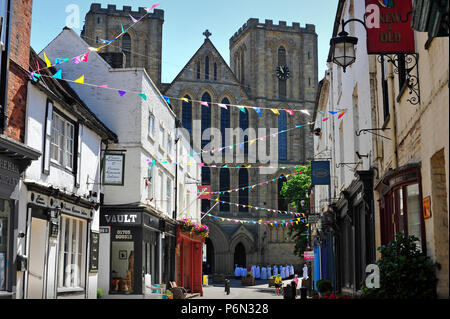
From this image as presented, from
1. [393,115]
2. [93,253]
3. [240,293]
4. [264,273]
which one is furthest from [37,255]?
[264,273]

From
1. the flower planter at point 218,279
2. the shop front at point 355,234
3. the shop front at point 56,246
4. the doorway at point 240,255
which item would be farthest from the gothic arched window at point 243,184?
the shop front at point 56,246

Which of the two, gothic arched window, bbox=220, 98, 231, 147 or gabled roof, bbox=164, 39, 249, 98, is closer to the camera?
gothic arched window, bbox=220, 98, 231, 147

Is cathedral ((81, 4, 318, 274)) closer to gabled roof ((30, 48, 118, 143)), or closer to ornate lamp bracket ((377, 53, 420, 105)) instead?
gabled roof ((30, 48, 118, 143))

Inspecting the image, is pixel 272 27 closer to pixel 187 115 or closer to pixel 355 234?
pixel 187 115

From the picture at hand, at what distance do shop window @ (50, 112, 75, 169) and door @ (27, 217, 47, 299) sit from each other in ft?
5.54

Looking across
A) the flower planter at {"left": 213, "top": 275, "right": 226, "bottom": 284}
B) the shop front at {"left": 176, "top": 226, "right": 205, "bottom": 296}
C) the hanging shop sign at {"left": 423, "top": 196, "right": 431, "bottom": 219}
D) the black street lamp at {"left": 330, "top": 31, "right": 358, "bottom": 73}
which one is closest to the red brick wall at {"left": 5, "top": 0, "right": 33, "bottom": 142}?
the black street lamp at {"left": 330, "top": 31, "right": 358, "bottom": 73}

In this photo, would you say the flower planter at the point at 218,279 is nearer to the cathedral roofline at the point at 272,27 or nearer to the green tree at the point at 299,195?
the green tree at the point at 299,195

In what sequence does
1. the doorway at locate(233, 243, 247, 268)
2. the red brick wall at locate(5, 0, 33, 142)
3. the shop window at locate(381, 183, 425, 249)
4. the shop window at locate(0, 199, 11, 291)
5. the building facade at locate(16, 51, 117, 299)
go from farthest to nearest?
the doorway at locate(233, 243, 247, 268) < the building facade at locate(16, 51, 117, 299) < the red brick wall at locate(5, 0, 33, 142) < the shop window at locate(0, 199, 11, 291) < the shop window at locate(381, 183, 425, 249)

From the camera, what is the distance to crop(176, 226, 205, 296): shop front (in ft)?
91.2

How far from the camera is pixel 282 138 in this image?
55.2m

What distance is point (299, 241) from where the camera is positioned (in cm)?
4175

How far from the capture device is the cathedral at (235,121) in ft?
172

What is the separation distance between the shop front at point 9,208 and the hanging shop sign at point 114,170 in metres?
6.06
